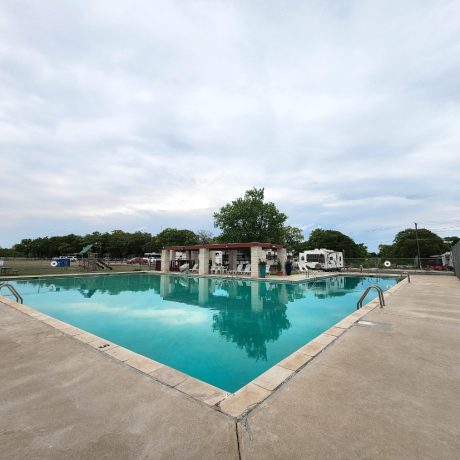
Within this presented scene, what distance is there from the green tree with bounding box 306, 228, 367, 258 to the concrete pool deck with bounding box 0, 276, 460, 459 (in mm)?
51862

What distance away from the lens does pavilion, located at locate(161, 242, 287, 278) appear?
69.6 feet

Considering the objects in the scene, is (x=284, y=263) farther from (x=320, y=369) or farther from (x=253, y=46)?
(x=320, y=369)

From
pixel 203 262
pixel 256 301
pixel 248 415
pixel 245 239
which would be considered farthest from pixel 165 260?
pixel 248 415

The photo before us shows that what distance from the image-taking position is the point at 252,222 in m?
37.2

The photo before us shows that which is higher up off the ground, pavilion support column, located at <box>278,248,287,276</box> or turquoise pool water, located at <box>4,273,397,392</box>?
pavilion support column, located at <box>278,248,287,276</box>

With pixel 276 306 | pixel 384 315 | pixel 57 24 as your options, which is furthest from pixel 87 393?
pixel 57 24

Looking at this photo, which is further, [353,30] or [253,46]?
[253,46]

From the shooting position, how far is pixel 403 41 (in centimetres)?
853

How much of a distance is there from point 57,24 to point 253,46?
651 cm

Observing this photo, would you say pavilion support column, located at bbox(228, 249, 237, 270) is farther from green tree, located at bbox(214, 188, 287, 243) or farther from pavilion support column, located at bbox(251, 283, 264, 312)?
A: green tree, located at bbox(214, 188, 287, 243)

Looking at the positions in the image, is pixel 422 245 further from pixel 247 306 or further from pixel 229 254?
pixel 247 306

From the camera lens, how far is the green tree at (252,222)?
3694 cm

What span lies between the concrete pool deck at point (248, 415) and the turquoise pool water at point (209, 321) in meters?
1.95

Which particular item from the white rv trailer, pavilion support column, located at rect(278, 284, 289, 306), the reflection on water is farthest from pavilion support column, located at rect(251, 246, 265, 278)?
the white rv trailer
